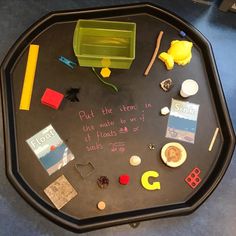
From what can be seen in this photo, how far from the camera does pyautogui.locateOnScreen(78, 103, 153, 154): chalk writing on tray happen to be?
94 centimetres

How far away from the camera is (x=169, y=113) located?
3.18 ft

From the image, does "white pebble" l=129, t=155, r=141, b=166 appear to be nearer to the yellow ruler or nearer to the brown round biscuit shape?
the brown round biscuit shape

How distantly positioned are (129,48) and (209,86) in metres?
0.27

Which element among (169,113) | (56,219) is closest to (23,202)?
(56,219)

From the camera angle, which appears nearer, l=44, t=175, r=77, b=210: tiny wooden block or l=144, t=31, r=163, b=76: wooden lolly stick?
l=44, t=175, r=77, b=210: tiny wooden block

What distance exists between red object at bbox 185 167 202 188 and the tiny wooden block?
12.7 inches

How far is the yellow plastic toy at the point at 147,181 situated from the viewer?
35.9 inches

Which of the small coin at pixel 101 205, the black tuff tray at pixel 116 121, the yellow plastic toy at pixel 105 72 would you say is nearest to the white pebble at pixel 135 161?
the black tuff tray at pixel 116 121

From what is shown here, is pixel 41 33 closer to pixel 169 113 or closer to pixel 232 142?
pixel 169 113

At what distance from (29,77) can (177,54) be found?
0.45 m

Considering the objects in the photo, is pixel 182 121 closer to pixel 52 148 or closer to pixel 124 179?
pixel 124 179

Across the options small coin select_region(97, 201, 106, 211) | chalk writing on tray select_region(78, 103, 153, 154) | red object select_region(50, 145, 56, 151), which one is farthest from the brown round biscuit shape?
red object select_region(50, 145, 56, 151)

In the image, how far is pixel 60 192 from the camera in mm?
896

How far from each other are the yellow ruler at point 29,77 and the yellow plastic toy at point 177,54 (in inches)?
15.0
